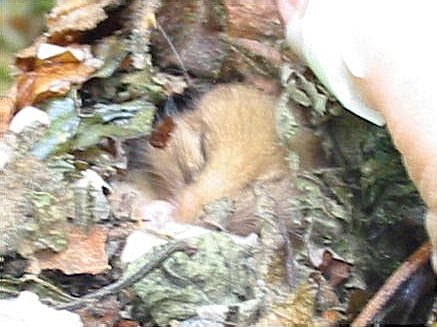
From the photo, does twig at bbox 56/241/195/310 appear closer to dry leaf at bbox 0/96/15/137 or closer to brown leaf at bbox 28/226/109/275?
brown leaf at bbox 28/226/109/275

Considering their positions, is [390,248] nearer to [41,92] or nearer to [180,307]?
[180,307]

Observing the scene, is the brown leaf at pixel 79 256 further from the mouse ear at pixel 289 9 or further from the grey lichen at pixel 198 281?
the mouse ear at pixel 289 9

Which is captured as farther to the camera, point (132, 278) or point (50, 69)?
point (50, 69)

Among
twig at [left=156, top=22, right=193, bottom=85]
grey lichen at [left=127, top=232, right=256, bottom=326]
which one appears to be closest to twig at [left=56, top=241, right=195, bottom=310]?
grey lichen at [left=127, top=232, right=256, bottom=326]

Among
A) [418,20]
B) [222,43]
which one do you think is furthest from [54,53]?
[418,20]

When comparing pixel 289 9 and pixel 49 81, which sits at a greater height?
pixel 289 9

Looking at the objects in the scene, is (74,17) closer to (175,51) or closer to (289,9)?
(175,51)

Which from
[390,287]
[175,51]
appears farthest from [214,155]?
[390,287]
